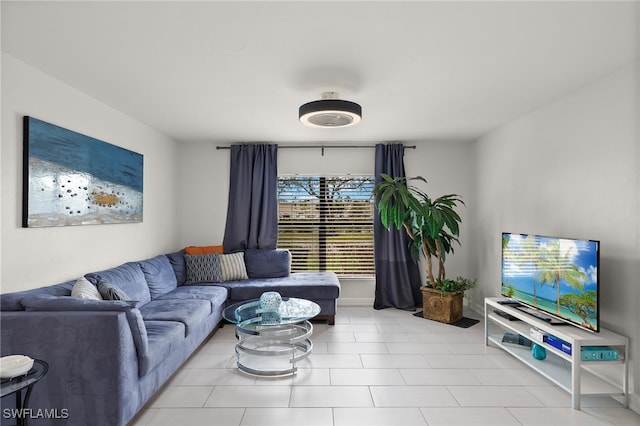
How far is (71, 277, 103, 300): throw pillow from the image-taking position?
2.50 meters

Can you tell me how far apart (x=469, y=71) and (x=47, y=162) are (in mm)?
3463

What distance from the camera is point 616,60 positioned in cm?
247

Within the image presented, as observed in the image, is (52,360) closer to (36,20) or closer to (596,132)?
(36,20)

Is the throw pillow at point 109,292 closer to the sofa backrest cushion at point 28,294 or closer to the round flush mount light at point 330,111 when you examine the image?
the sofa backrest cushion at point 28,294

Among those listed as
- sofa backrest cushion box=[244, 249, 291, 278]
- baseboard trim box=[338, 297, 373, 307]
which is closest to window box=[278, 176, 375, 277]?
sofa backrest cushion box=[244, 249, 291, 278]

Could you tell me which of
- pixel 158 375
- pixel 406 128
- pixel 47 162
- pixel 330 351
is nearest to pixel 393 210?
pixel 406 128

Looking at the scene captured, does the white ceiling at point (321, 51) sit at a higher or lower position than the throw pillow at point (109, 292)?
higher

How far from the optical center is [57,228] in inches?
110

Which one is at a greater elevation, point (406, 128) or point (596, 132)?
point (406, 128)

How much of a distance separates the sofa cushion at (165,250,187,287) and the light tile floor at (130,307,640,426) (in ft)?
3.65

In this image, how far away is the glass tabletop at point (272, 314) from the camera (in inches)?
118

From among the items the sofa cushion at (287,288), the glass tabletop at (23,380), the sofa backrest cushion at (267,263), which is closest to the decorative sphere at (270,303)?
the sofa cushion at (287,288)

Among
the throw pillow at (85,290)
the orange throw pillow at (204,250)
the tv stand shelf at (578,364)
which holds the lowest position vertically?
the tv stand shelf at (578,364)

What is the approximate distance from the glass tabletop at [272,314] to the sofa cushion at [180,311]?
25cm
